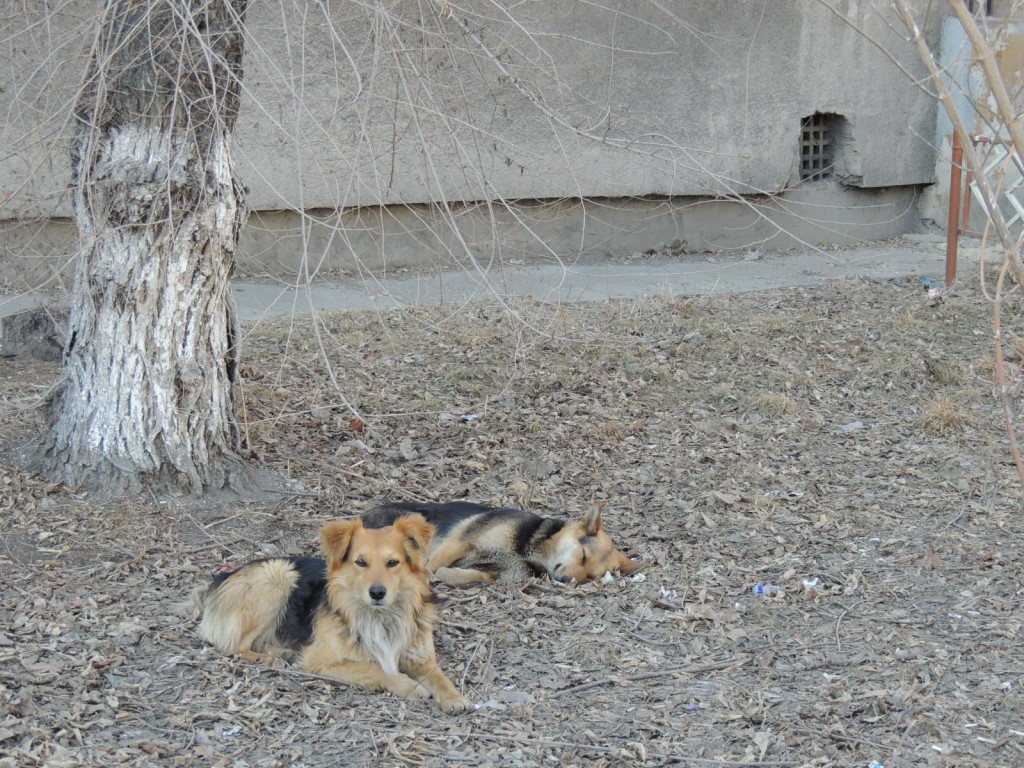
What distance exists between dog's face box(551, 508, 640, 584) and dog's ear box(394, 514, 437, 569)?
1087 millimetres

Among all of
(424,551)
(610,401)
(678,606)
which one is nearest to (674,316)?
(610,401)

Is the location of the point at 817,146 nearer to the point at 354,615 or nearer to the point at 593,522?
the point at 593,522

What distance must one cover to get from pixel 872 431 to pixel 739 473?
127 cm

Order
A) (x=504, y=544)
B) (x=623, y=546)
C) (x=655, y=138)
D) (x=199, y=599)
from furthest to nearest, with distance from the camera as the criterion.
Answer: (x=655, y=138) < (x=623, y=546) < (x=504, y=544) < (x=199, y=599)

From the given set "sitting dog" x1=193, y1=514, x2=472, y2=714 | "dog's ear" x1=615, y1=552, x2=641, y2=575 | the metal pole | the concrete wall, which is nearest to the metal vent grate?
the concrete wall

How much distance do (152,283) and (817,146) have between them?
33.8ft

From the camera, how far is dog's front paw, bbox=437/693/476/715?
13.4 ft

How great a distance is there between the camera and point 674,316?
960cm

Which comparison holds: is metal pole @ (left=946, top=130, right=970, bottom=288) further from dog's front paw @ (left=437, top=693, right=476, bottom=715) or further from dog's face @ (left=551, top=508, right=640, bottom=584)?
dog's front paw @ (left=437, top=693, right=476, bottom=715)

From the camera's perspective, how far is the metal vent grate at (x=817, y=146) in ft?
44.1

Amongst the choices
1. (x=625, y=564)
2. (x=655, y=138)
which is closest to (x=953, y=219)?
(x=655, y=138)

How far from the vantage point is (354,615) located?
4348 mm

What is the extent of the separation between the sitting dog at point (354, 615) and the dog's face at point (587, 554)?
1078 millimetres

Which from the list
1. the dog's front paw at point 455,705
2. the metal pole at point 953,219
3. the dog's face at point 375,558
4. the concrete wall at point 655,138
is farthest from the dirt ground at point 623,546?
the concrete wall at point 655,138
